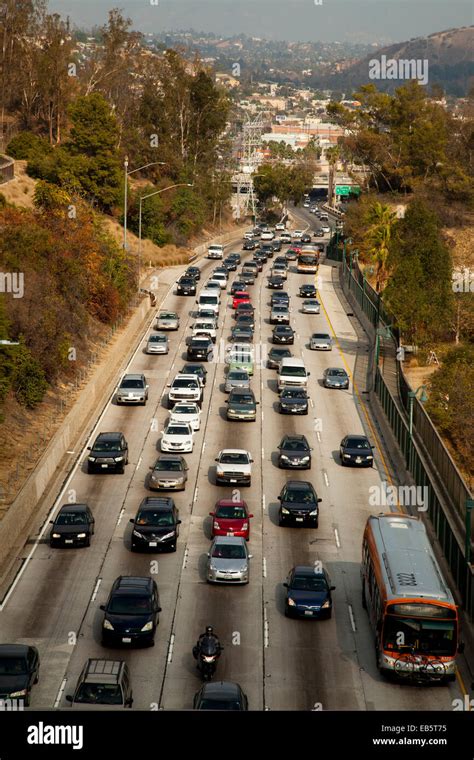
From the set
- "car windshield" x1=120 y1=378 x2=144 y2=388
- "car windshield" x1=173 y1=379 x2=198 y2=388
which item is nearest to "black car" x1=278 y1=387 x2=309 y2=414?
"car windshield" x1=173 y1=379 x2=198 y2=388

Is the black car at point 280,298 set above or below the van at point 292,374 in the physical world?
above

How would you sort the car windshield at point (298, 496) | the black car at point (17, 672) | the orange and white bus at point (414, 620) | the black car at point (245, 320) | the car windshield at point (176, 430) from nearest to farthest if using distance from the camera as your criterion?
the black car at point (17, 672) → the orange and white bus at point (414, 620) → the car windshield at point (298, 496) → the car windshield at point (176, 430) → the black car at point (245, 320)

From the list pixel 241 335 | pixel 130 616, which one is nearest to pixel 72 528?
pixel 130 616

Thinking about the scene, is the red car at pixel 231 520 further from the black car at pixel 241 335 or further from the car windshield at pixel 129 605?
the black car at pixel 241 335

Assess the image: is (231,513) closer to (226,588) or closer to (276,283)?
(226,588)

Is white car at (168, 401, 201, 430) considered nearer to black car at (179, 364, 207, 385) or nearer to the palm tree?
black car at (179, 364, 207, 385)

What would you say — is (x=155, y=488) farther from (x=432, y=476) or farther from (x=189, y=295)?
(x=189, y=295)

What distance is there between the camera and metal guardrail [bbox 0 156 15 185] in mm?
94688

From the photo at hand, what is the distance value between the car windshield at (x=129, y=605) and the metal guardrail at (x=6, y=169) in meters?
69.0

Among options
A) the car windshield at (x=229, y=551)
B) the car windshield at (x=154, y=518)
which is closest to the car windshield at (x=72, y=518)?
the car windshield at (x=154, y=518)

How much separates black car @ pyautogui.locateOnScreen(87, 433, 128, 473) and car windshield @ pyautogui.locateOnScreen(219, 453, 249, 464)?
13.1 feet

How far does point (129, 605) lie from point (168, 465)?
1446cm

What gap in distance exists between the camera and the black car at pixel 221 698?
79.1ft
